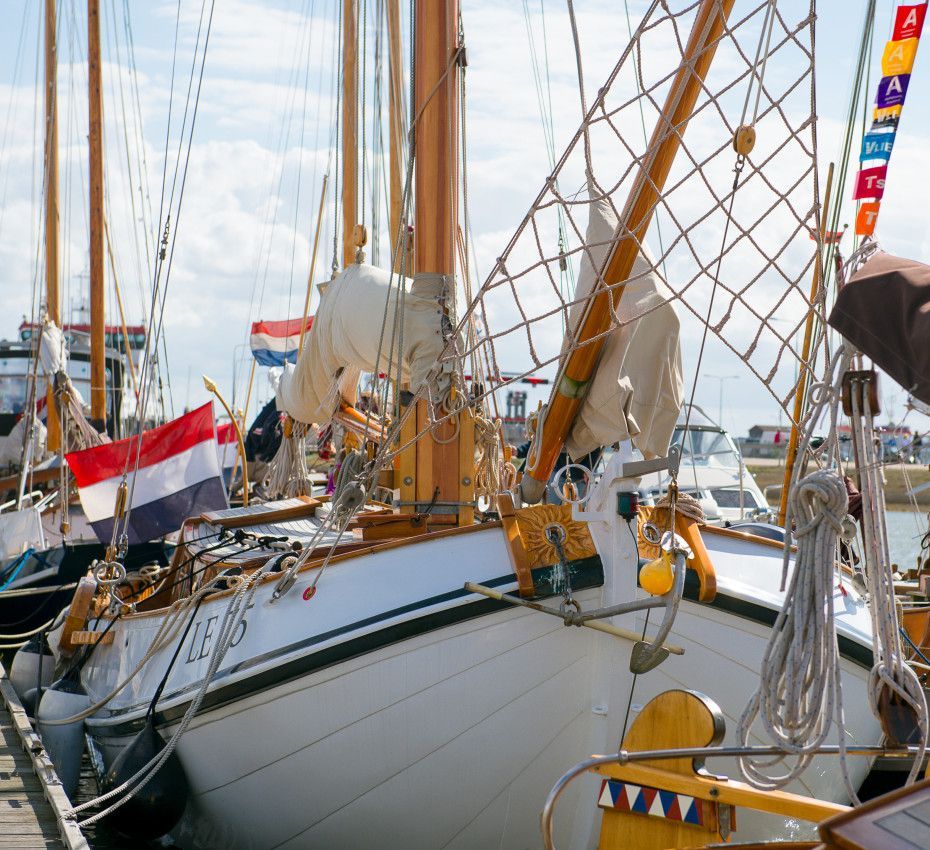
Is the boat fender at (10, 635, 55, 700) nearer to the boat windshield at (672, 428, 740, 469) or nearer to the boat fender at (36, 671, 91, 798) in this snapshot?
the boat fender at (36, 671, 91, 798)

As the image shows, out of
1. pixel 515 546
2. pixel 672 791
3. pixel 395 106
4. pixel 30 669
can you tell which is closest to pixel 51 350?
pixel 395 106

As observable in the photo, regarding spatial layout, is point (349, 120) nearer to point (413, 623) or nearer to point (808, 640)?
point (413, 623)

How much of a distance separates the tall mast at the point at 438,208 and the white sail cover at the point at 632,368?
1.04 m

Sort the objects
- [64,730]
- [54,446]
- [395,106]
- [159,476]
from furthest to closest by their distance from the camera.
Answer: [54,446]
[395,106]
[159,476]
[64,730]

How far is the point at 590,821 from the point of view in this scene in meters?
6.14

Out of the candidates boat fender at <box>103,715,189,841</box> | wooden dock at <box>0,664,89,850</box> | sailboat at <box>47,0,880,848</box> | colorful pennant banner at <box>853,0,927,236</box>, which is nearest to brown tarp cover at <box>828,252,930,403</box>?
sailboat at <box>47,0,880,848</box>

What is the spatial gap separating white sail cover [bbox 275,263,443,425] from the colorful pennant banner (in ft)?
13.6

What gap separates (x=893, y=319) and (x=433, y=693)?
3080 mm

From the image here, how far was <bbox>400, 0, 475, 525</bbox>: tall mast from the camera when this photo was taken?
285 inches

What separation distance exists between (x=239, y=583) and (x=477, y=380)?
6.72ft

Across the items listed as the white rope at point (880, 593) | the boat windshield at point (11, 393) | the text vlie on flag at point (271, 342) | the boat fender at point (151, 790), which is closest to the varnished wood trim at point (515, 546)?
the white rope at point (880, 593)

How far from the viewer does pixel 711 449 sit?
55.2ft

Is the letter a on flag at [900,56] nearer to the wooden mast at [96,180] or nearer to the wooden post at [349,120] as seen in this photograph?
the wooden post at [349,120]

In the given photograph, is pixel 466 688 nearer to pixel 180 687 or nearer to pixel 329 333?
pixel 180 687
